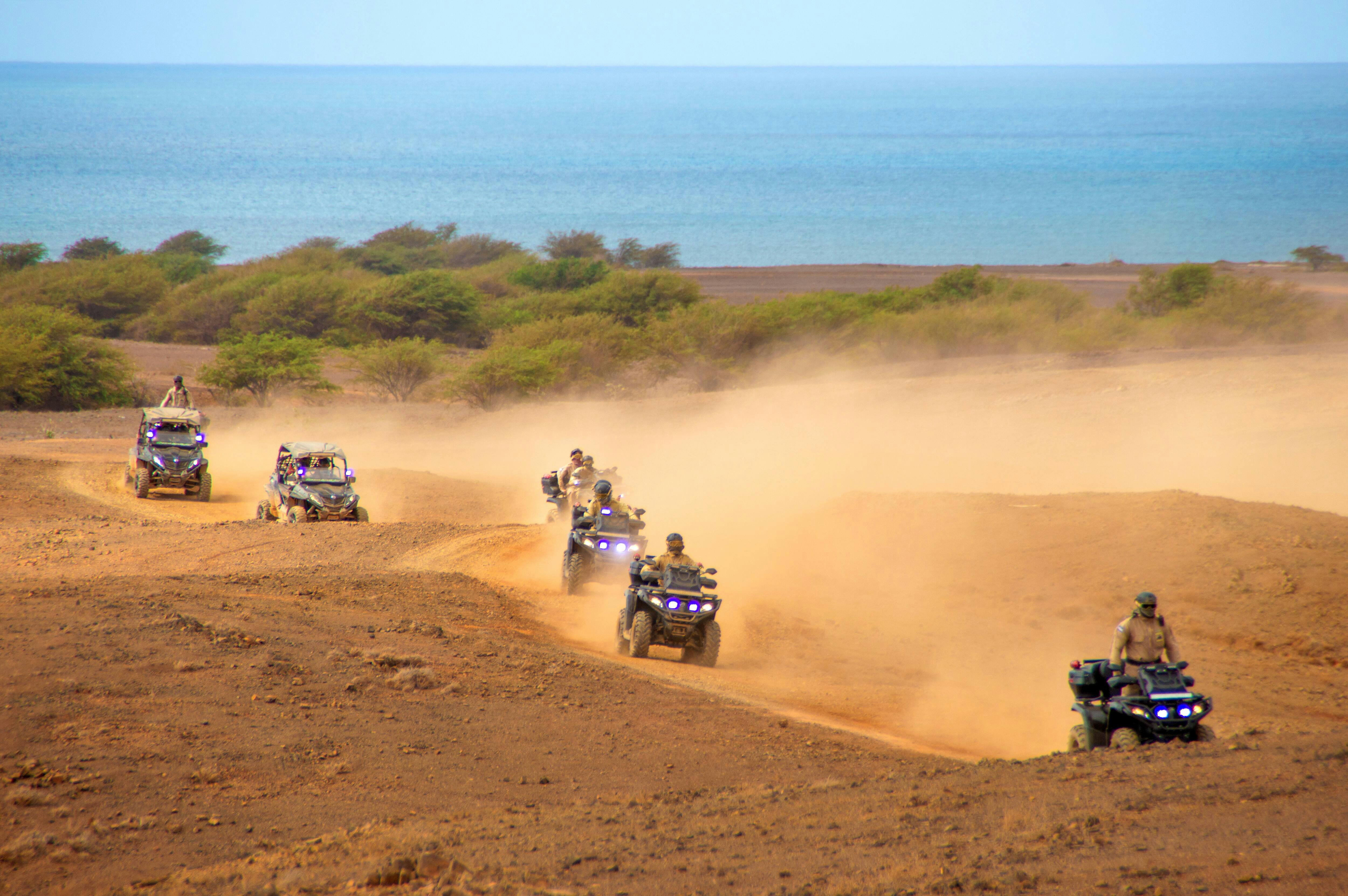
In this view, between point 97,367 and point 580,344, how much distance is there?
665 inches

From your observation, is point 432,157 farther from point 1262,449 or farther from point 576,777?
point 576,777

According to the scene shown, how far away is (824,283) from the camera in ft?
228

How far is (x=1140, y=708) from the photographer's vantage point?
805cm


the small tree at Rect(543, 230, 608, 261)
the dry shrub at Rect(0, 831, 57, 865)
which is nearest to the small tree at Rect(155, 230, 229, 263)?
the small tree at Rect(543, 230, 608, 261)

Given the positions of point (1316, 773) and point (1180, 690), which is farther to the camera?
point (1180, 690)

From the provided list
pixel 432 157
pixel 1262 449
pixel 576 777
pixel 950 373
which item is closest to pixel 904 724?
pixel 576 777

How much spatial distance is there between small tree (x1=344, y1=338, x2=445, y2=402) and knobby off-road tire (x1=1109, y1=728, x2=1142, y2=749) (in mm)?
34148

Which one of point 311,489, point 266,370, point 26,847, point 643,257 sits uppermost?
point 643,257

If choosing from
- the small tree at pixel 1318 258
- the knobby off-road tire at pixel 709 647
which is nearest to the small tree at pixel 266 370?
the knobby off-road tire at pixel 709 647

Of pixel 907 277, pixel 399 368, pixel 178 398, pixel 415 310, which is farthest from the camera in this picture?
pixel 907 277

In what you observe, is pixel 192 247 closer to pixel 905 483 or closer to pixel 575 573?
pixel 905 483

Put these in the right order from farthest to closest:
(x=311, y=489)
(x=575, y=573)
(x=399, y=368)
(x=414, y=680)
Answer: (x=399, y=368) < (x=311, y=489) < (x=575, y=573) < (x=414, y=680)

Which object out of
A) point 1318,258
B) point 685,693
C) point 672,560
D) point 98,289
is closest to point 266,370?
point 98,289

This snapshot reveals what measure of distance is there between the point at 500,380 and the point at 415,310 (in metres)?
14.5
